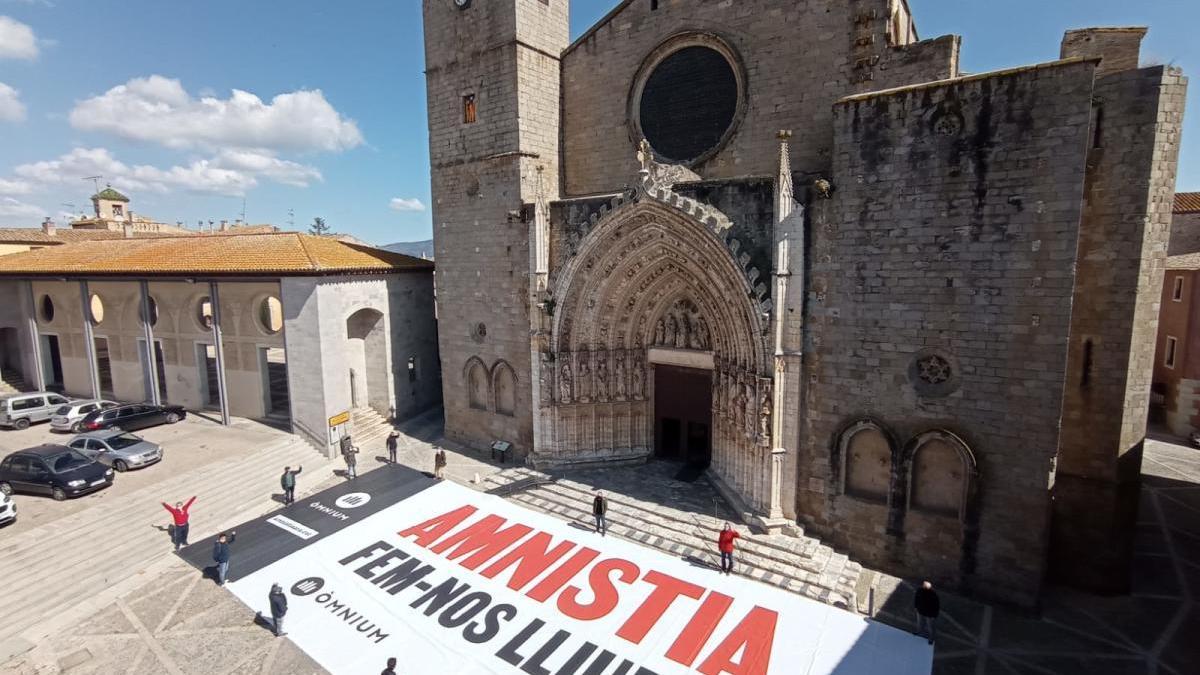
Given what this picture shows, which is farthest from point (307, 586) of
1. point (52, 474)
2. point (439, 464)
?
point (52, 474)

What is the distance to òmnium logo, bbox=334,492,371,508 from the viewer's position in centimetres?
1337

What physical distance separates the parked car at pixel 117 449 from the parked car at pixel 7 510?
2072 mm

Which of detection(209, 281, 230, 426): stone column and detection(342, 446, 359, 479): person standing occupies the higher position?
detection(209, 281, 230, 426): stone column

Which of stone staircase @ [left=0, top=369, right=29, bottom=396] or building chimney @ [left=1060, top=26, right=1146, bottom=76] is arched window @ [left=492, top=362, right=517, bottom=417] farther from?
stone staircase @ [left=0, top=369, right=29, bottom=396]

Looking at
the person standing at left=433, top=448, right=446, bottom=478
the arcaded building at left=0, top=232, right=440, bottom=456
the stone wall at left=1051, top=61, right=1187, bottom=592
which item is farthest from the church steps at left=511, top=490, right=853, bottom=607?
the arcaded building at left=0, top=232, right=440, bottom=456

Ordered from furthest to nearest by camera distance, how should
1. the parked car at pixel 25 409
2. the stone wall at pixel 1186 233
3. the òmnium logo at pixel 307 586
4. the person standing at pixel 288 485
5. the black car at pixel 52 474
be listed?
1. the stone wall at pixel 1186 233
2. the parked car at pixel 25 409
3. the person standing at pixel 288 485
4. the black car at pixel 52 474
5. the òmnium logo at pixel 307 586

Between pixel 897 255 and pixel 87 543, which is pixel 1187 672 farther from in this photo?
pixel 87 543

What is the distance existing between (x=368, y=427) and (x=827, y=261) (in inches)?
585

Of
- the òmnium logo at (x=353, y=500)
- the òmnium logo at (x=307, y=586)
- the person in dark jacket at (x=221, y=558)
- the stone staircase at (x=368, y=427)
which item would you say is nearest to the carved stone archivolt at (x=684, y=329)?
the òmnium logo at (x=353, y=500)

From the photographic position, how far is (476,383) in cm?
1744

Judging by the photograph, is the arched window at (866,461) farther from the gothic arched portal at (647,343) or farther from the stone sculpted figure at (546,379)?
the stone sculpted figure at (546,379)

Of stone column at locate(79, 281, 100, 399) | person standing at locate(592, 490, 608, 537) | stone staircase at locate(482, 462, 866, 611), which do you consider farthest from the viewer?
stone column at locate(79, 281, 100, 399)

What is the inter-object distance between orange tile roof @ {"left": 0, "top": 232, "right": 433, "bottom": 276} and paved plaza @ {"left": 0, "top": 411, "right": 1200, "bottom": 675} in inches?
315

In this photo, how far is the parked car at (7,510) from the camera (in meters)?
12.0
